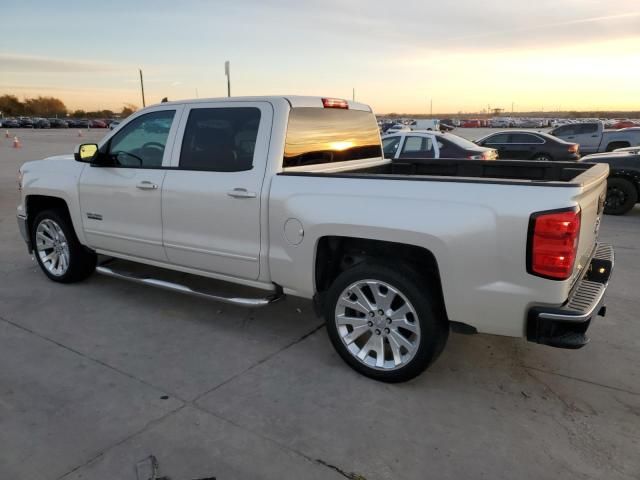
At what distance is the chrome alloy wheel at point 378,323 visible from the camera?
345 centimetres

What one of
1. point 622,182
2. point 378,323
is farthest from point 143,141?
point 622,182

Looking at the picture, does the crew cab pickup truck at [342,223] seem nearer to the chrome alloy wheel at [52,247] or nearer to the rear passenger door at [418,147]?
the chrome alloy wheel at [52,247]

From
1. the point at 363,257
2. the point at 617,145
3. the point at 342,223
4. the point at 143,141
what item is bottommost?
the point at 363,257

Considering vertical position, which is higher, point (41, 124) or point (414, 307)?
point (41, 124)

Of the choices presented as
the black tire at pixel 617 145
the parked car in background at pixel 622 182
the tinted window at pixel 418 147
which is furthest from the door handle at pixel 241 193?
the black tire at pixel 617 145

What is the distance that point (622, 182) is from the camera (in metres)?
9.72

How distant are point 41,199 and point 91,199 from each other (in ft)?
3.44

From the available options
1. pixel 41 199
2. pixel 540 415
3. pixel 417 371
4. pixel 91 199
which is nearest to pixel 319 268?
pixel 417 371

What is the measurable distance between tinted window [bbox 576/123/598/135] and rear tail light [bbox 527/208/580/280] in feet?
56.2

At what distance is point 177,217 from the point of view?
439 centimetres

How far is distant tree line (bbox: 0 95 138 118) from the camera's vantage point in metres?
96.4

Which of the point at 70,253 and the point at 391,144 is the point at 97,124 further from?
the point at 70,253

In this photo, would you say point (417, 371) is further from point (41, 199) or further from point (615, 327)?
point (41, 199)

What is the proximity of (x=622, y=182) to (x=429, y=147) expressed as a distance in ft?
12.5
